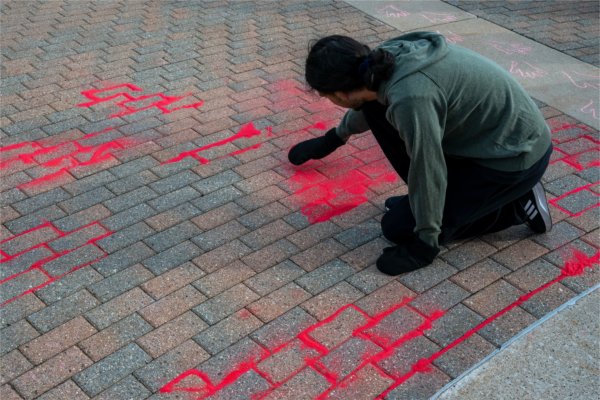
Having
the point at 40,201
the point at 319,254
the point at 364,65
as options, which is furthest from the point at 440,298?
the point at 40,201

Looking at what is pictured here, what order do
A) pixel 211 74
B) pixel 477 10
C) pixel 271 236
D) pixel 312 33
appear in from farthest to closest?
pixel 477 10, pixel 312 33, pixel 211 74, pixel 271 236

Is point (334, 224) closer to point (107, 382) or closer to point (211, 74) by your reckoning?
point (107, 382)

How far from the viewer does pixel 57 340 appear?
10.6 feet

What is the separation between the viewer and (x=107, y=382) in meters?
3.04

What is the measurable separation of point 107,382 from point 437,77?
172 cm

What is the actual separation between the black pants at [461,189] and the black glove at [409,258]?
4.2 inches

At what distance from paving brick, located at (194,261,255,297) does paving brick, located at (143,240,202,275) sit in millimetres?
173

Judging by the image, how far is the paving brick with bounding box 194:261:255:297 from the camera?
3543 mm

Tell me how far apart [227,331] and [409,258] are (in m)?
0.88

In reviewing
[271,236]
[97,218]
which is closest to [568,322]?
[271,236]

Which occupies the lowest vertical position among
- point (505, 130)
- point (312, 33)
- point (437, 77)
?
point (312, 33)

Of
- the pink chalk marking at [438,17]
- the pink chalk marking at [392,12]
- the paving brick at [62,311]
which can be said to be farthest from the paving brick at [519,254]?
the pink chalk marking at [392,12]

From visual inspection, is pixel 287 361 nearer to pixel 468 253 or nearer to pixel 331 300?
pixel 331 300

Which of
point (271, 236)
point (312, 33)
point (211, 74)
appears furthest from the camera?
point (312, 33)
